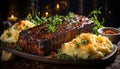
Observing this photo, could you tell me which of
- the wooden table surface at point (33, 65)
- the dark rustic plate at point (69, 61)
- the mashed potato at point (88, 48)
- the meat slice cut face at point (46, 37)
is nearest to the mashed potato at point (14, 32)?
the meat slice cut face at point (46, 37)

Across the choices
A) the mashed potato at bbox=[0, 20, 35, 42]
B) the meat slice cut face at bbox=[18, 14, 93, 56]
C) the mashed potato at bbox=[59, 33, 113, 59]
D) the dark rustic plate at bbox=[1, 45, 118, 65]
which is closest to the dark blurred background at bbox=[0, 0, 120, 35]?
the mashed potato at bbox=[0, 20, 35, 42]

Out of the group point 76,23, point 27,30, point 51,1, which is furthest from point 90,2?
point 27,30

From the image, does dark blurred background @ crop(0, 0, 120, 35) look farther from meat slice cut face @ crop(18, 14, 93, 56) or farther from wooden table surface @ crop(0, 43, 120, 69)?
wooden table surface @ crop(0, 43, 120, 69)

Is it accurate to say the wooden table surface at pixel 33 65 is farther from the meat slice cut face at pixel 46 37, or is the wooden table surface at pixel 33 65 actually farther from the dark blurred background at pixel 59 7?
the dark blurred background at pixel 59 7

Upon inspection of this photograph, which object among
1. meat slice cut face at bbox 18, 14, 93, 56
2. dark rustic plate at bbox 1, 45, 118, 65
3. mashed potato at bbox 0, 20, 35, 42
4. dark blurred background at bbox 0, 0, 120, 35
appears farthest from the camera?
dark blurred background at bbox 0, 0, 120, 35

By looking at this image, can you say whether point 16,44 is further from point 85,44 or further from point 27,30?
point 85,44
